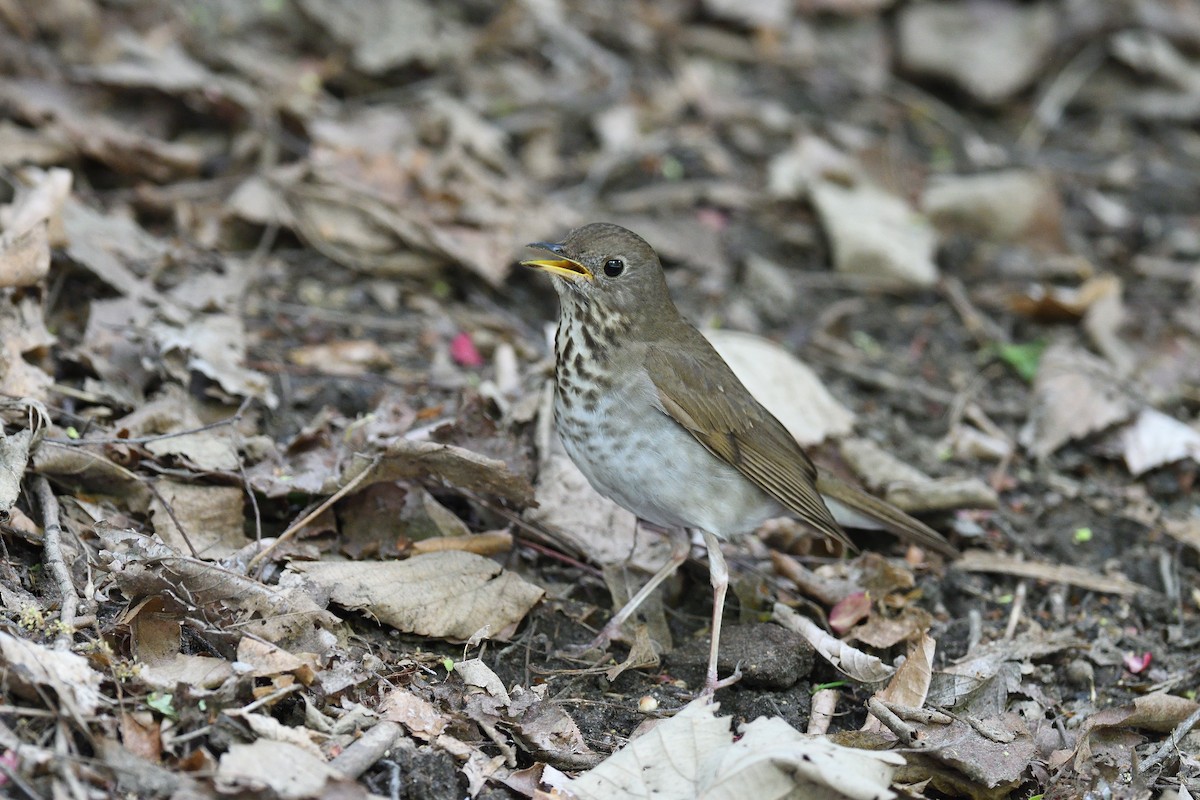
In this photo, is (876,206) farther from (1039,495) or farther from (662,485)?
(662,485)

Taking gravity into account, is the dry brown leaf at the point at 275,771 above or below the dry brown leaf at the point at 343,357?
above

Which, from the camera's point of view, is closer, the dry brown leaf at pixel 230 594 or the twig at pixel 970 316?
the dry brown leaf at pixel 230 594

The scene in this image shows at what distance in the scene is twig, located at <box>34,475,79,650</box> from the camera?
3.59 meters

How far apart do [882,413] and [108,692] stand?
422 cm

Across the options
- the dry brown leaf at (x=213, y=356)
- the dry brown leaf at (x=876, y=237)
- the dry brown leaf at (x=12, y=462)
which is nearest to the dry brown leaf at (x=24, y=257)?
the dry brown leaf at (x=213, y=356)

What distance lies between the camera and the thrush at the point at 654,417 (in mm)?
4652

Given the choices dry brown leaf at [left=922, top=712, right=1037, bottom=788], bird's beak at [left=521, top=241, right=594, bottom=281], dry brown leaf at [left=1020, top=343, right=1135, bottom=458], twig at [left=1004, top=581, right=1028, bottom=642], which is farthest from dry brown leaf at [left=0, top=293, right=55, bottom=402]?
dry brown leaf at [left=1020, top=343, right=1135, bottom=458]

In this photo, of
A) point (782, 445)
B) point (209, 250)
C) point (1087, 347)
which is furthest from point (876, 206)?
point (209, 250)

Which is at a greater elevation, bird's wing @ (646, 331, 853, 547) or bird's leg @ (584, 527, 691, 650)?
bird's wing @ (646, 331, 853, 547)

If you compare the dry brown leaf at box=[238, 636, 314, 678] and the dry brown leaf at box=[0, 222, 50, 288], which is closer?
the dry brown leaf at box=[238, 636, 314, 678]

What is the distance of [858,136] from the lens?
8.98 meters

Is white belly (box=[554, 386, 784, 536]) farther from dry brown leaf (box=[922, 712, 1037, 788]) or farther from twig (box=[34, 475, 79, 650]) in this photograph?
twig (box=[34, 475, 79, 650])

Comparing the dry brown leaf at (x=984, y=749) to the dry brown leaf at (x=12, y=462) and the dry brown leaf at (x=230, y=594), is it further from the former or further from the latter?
the dry brown leaf at (x=12, y=462)

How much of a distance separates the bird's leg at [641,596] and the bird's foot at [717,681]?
0.40 m
